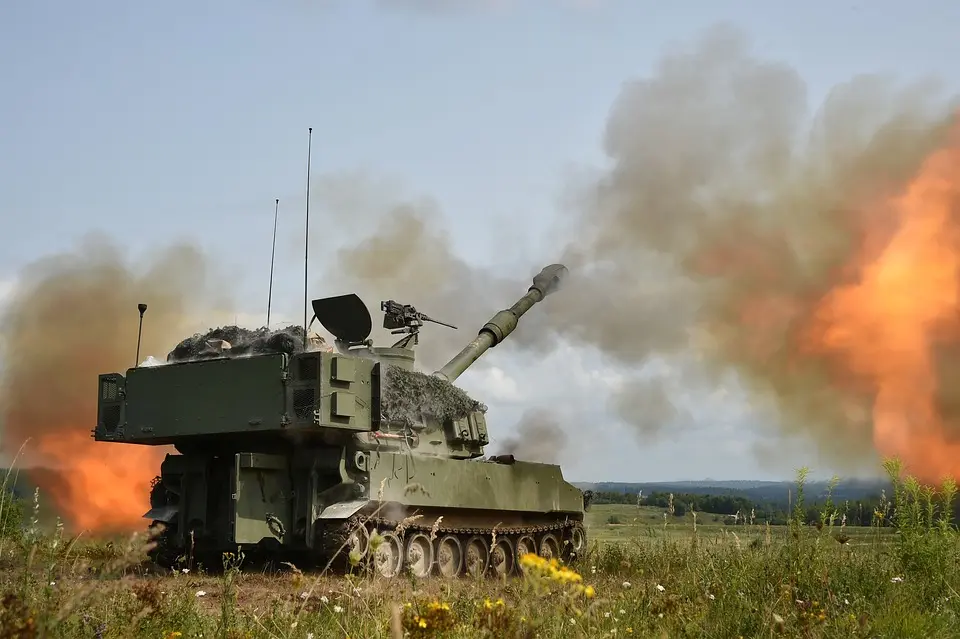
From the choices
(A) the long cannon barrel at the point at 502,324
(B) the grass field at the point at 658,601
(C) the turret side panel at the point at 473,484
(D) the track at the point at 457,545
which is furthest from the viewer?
(A) the long cannon barrel at the point at 502,324

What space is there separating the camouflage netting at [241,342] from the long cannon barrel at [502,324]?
332 centimetres

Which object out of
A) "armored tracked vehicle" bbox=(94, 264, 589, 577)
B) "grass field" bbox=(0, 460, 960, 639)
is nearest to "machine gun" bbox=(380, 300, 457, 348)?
"armored tracked vehicle" bbox=(94, 264, 589, 577)

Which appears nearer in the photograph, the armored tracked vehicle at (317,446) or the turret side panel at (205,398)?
the armored tracked vehicle at (317,446)

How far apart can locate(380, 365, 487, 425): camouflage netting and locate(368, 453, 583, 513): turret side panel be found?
0.74 meters

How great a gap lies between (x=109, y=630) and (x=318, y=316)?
35.8 feet

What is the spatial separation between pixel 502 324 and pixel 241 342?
6490 mm

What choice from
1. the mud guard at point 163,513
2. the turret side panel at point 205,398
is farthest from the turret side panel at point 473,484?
the mud guard at point 163,513

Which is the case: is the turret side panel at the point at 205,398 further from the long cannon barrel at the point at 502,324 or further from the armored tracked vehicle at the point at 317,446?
the long cannon barrel at the point at 502,324

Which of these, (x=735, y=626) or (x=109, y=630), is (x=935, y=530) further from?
(x=109, y=630)

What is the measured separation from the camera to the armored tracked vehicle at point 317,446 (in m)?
15.5

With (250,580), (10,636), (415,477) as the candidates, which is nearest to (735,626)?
(10,636)

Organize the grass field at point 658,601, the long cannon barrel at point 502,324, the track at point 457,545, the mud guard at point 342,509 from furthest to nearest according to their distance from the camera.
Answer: the long cannon barrel at point 502,324 → the track at point 457,545 → the mud guard at point 342,509 → the grass field at point 658,601

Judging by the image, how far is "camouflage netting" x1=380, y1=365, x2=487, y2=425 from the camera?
1673cm

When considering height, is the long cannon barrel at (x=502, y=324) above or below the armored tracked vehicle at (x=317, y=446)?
above
